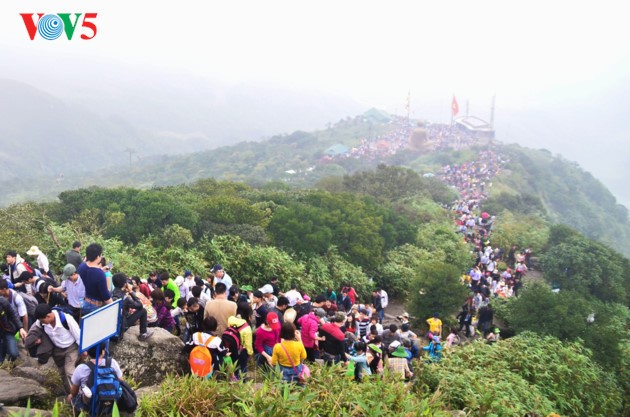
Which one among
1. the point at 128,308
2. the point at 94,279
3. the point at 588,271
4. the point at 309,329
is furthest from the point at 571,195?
the point at 94,279

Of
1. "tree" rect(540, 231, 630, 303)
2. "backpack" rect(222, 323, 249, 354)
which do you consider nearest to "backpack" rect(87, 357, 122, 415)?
"backpack" rect(222, 323, 249, 354)

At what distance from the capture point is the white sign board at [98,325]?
4.01m

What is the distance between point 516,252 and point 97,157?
508 ft

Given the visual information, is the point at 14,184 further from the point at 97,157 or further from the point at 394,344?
the point at 394,344

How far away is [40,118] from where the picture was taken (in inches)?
6403

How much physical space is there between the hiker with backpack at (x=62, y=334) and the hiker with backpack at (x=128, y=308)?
80cm

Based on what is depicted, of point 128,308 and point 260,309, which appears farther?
point 260,309

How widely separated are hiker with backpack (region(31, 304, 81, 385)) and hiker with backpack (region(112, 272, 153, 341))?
801mm

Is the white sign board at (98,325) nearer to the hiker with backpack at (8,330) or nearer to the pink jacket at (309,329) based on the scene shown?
the hiker with backpack at (8,330)

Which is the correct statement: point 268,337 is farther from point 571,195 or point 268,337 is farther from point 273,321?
point 571,195

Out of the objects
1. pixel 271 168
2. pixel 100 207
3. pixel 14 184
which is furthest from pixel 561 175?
pixel 14 184

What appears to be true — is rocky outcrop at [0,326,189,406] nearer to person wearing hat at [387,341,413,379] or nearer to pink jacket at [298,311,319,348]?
pink jacket at [298,311,319,348]

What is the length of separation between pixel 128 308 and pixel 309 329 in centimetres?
256

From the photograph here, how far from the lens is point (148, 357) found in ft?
20.8
